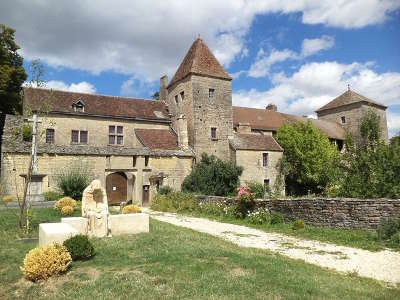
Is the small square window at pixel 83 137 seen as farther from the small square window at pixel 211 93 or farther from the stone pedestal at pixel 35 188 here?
the small square window at pixel 211 93

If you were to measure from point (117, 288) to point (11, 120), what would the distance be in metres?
21.2

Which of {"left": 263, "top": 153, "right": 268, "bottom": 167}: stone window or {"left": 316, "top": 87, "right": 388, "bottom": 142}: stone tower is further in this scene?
{"left": 316, "top": 87, "right": 388, "bottom": 142}: stone tower

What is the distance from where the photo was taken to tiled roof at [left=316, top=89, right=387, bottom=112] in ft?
143

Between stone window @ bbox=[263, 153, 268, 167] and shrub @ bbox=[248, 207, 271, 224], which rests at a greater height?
stone window @ bbox=[263, 153, 268, 167]

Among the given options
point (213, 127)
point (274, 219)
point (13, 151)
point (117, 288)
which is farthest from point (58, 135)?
point (117, 288)

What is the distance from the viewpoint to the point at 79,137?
2567 centimetres

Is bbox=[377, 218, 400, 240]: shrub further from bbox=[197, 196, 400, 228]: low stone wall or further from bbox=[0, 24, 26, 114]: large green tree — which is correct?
bbox=[0, 24, 26, 114]: large green tree

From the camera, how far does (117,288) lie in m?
5.65

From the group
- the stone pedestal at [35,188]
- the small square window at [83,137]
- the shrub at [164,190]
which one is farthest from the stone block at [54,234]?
the small square window at [83,137]

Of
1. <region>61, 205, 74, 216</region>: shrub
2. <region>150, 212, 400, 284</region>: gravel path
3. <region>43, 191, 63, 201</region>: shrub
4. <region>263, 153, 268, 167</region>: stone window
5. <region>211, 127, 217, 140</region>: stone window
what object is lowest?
<region>150, 212, 400, 284</region>: gravel path

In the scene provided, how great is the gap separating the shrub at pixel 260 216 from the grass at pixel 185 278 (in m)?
5.73

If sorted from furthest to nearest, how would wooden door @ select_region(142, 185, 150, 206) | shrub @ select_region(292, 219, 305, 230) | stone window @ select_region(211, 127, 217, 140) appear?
stone window @ select_region(211, 127, 217, 140) < wooden door @ select_region(142, 185, 150, 206) < shrub @ select_region(292, 219, 305, 230)

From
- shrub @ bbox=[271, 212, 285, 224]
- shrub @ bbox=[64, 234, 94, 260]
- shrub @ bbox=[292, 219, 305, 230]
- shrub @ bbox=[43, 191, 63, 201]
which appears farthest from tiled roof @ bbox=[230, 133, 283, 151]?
shrub @ bbox=[64, 234, 94, 260]

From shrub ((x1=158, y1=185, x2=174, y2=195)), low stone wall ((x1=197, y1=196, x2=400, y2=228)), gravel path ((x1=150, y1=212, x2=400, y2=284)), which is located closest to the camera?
gravel path ((x1=150, y1=212, x2=400, y2=284))
